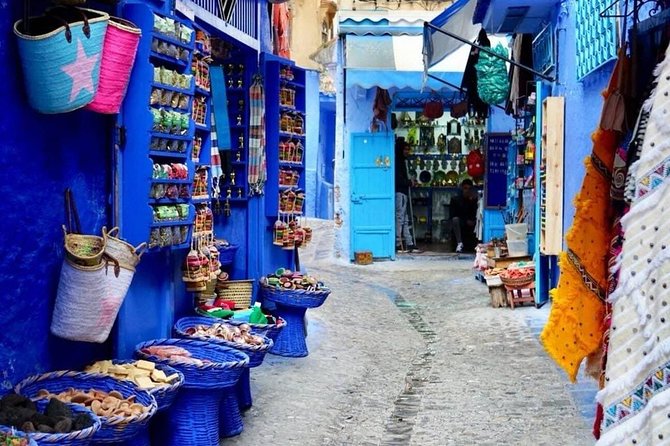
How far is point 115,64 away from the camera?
184 inches

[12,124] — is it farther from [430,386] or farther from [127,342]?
[430,386]

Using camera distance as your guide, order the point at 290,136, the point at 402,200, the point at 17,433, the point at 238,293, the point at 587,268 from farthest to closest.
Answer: the point at 402,200
the point at 290,136
the point at 238,293
the point at 17,433
the point at 587,268

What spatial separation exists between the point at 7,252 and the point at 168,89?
156 centimetres

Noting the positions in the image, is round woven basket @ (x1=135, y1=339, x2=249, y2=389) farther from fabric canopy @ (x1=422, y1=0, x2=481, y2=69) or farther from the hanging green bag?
the hanging green bag

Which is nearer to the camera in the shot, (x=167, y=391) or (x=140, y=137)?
(x=167, y=391)

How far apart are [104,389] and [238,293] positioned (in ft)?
10.8

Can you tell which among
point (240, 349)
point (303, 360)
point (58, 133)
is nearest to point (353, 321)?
point (303, 360)

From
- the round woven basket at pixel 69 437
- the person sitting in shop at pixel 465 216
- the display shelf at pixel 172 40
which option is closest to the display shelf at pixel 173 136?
the display shelf at pixel 172 40

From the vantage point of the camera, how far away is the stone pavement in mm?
6141

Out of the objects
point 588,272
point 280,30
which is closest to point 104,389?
point 588,272

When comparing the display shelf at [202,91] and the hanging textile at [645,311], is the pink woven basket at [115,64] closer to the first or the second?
the display shelf at [202,91]

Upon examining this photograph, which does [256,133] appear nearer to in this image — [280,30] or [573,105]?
[280,30]

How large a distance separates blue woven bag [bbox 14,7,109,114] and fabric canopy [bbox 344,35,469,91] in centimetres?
1055

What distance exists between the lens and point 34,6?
442 centimetres
